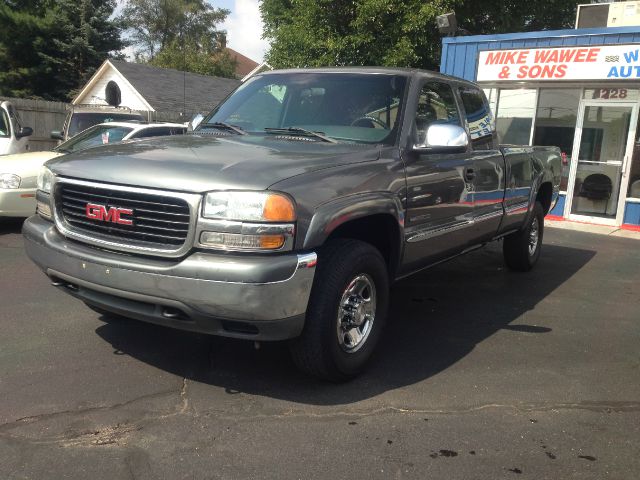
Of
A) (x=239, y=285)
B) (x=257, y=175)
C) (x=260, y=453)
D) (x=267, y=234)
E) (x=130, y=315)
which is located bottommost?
(x=260, y=453)

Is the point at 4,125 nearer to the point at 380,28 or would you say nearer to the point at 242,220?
the point at 242,220

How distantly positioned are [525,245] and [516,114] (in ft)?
19.2

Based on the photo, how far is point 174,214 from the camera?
3.08 m

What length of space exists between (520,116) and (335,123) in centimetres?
865

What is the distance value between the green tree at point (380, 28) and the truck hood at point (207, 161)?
13.3 metres

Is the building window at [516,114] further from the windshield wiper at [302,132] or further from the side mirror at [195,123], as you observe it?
the windshield wiper at [302,132]

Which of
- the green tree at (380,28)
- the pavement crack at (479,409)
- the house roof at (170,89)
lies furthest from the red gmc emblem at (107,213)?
the house roof at (170,89)

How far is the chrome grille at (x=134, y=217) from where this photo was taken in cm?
307

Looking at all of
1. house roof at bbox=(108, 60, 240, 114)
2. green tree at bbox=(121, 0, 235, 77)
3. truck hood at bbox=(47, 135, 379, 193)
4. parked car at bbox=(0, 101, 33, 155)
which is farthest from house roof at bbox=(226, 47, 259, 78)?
truck hood at bbox=(47, 135, 379, 193)

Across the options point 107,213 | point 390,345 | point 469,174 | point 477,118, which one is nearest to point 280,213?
point 107,213

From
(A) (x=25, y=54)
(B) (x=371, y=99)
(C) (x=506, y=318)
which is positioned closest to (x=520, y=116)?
(C) (x=506, y=318)

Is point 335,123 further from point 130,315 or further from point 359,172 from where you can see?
point 130,315

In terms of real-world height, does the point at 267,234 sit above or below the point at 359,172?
below

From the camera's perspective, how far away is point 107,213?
327 centimetres
